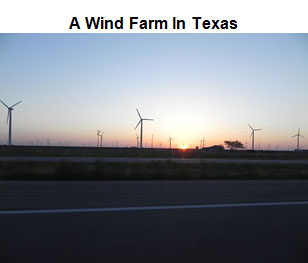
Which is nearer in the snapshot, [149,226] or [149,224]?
[149,226]

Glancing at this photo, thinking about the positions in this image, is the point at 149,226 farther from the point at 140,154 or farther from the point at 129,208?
the point at 140,154

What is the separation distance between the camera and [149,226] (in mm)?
6020

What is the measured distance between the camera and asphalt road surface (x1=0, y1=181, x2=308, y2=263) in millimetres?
4652

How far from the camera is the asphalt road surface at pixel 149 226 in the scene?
183 inches

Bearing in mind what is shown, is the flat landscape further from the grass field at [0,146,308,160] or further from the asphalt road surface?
the grass field at [0,146,308,160]

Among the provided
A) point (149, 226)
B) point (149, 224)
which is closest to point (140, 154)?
point (149, 224)

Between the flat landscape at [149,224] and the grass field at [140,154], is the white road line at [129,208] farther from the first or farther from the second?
the grass field at [140,154]

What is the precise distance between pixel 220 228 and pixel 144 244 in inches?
71.9

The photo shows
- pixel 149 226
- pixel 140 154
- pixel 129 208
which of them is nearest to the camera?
pixel 149 226

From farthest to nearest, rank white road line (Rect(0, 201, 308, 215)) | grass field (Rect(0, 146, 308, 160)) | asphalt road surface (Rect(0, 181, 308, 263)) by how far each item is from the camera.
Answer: grass field (Rect(0, 146, 308, 160)), white road line (Rect(0, 201, 308, 215)), asphalt road surface (Rect(0, 181, 308, 263))

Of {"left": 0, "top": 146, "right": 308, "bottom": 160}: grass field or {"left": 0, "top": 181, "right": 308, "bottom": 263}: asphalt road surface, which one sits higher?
{"left": 0, "top": 146, "right": 308, "bottom": 160}: grass field

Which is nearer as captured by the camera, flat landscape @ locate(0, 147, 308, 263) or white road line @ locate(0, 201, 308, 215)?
flat landscape @ locate(0, 147, 308, 263)

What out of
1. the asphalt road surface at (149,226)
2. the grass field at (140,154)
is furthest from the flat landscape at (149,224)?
the grass field at (140,154)

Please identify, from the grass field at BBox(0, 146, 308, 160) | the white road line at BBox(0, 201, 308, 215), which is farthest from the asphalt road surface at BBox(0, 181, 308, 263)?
the grass field at BBox(0, 146, 308, 160)
